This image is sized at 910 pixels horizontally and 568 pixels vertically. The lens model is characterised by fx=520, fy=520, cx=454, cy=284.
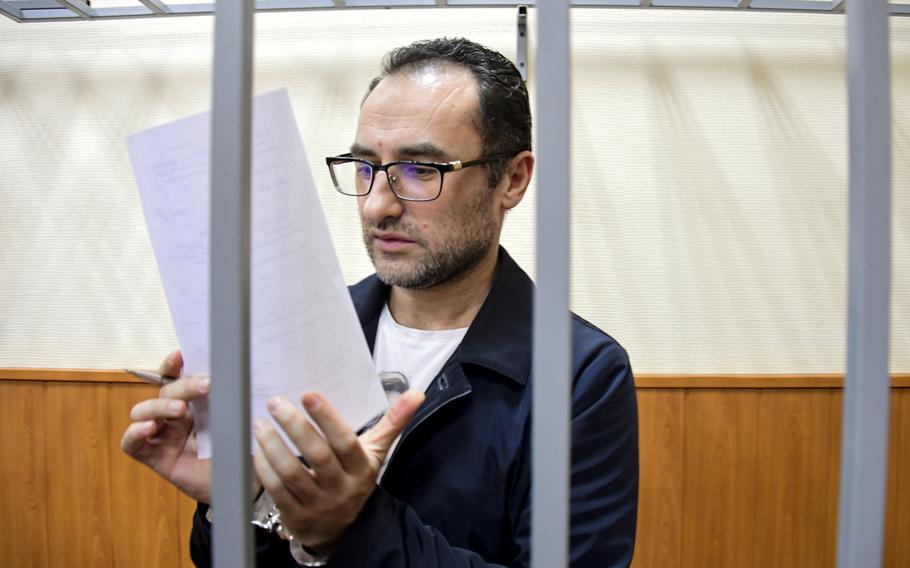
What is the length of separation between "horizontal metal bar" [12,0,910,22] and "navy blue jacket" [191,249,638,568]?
1.00m

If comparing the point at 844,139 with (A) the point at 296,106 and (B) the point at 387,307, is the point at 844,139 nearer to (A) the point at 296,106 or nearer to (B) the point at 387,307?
(B) the point at 387,307

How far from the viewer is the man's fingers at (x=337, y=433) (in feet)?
1.24

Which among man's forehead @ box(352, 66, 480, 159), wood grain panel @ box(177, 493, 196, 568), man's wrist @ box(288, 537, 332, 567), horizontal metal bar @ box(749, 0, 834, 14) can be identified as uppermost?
horizontal metal bar @ box(749, 0, 834, 14)

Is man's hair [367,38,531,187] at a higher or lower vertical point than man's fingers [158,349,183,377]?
higher

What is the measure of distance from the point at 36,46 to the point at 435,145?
1.56 metres

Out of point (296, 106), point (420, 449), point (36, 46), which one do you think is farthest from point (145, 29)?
point (420, 449)

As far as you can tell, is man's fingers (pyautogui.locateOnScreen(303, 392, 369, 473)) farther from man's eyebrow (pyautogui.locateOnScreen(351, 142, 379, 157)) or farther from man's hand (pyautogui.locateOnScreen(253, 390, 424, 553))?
man's eyebrow (pyautogui.locateOnScreen(351, 142, 379, 157))

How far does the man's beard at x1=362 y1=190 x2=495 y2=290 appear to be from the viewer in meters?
0.70

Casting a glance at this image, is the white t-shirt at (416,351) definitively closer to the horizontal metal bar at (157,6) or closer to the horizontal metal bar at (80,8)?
the horizontal metal bar at (157,6)

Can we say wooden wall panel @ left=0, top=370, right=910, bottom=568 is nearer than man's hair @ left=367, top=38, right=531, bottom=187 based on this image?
No

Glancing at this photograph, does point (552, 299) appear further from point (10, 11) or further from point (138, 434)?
point (10, 11)

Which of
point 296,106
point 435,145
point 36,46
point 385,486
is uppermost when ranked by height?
point 36,46

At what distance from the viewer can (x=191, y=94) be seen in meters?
1.49

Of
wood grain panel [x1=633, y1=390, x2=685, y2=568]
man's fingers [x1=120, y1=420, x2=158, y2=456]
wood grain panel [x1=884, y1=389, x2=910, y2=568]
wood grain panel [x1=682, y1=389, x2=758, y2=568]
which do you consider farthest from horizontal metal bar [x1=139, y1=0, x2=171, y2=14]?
wood grain panel [x1=884, y1=389, x2=910, y2=568]
